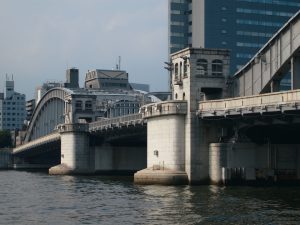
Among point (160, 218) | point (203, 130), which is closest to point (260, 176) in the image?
point (203, 130)

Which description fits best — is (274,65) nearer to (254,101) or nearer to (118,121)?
(254,101)

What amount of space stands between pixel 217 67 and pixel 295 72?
1326cm

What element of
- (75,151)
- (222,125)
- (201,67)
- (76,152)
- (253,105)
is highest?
(201,67)

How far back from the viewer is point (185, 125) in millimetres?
97688

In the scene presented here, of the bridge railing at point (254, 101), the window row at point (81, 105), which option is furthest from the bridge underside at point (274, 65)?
the window row at point (81, 105)

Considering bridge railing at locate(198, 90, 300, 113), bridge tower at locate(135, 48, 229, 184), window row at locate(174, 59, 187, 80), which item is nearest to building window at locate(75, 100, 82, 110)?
bridge tower at locate(135, 48, 229, 184)

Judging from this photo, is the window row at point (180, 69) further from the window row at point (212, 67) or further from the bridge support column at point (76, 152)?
the bridge support column at point (76, 152)

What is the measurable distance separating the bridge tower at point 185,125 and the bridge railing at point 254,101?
2.98 metres

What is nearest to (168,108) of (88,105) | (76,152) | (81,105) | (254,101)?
(254,101)

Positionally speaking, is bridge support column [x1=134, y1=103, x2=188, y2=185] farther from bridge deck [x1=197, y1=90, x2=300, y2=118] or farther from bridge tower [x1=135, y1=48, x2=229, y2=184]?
bridge deck [x1=197, y1=90, x2=300, y2=118]

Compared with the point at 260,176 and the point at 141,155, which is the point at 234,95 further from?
the point at 141,155

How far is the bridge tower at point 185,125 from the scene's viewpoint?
96.6m

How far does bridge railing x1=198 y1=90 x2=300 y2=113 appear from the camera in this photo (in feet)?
258

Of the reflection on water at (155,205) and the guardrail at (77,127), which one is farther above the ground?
the guardrail at (77,127)
